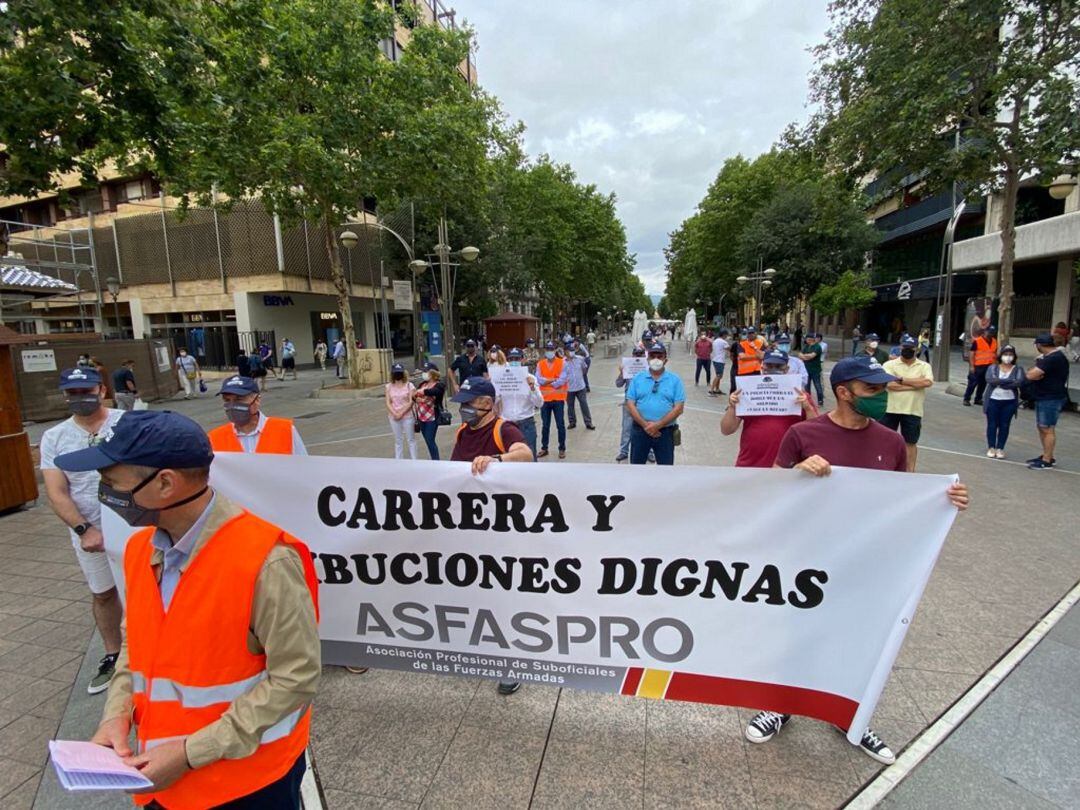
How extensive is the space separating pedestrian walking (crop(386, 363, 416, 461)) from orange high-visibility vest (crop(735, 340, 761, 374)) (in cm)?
563

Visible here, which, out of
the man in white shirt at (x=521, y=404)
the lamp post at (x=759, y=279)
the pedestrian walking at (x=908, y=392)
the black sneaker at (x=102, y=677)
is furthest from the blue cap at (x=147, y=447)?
the lamp post at (x=759, y=279)

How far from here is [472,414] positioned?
146 inches

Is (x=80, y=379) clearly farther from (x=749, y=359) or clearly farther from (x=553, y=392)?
(x=749, y=359)

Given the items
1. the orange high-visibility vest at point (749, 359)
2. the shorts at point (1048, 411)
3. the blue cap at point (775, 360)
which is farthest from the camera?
the orange high-visibility vest at point (749, 359)

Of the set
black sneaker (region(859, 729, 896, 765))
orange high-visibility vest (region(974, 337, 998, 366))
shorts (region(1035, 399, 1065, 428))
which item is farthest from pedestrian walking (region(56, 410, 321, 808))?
orange high-visibility vest (region(974, 337, 998, 366))

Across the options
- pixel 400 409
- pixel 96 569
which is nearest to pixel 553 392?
pixel 400 409

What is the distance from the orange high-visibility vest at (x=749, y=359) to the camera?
9469 mm

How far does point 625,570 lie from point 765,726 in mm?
1143

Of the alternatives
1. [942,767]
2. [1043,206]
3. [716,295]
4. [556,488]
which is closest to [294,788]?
[556,488]

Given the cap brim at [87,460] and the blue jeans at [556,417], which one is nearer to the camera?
the cap brim at [87,460]

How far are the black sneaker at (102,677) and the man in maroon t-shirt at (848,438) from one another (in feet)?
12.6

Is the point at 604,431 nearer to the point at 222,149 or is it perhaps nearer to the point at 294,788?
the point at 294,788

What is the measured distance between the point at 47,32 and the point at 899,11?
17346 mm

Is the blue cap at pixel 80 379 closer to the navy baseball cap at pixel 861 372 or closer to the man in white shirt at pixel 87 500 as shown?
the man in white shirt at pixel 87 500
